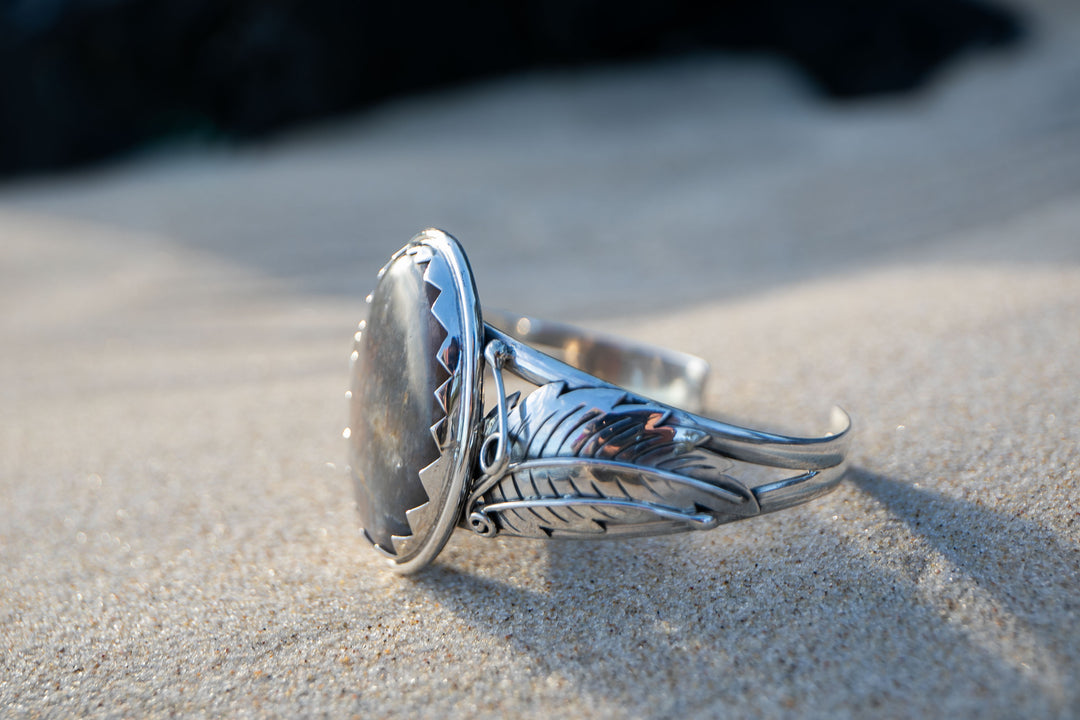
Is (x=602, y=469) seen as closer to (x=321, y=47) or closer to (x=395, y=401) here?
(x=395, y=401)

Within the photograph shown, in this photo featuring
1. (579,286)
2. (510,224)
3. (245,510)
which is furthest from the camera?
(510,224)

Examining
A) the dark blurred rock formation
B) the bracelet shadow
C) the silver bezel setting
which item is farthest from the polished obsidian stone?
the dark blurred rock formation

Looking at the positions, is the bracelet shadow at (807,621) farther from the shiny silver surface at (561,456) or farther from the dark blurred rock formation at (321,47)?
the dark blurred rock formation at (321,47)

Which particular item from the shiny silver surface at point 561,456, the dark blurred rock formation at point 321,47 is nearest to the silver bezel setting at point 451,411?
the shiny silver surface at point 561,456

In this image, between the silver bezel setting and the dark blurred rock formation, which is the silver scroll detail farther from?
the dark blurred rock formation

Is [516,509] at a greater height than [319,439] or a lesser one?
greater

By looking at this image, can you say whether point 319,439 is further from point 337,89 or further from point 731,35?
point 731,35

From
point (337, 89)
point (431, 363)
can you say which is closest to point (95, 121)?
point (337, 89)
